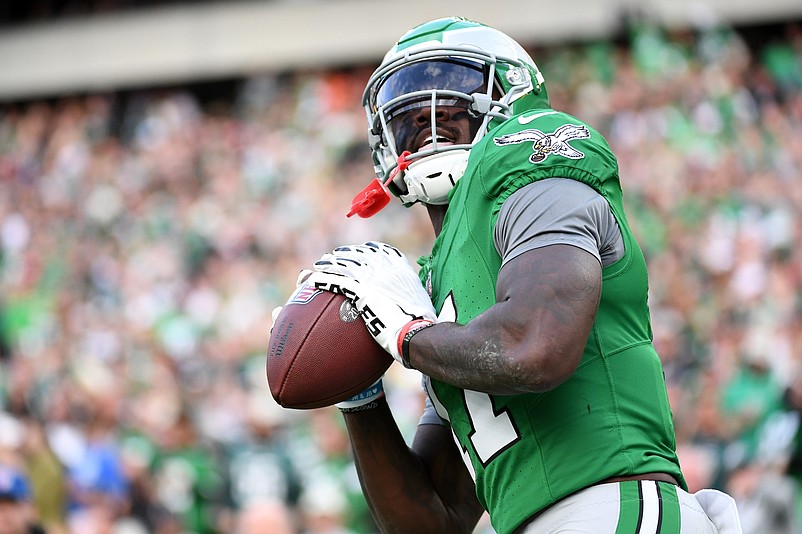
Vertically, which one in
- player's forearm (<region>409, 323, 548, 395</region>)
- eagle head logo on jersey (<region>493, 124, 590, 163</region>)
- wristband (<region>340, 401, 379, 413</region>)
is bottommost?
wristband (<region>340, 401, 379, 413</region>)

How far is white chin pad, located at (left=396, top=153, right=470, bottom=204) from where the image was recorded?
8.50 feet

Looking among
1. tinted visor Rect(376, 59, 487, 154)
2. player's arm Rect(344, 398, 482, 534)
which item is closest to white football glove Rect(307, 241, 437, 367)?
tinted visor Rect(376, 59, 487, 154)

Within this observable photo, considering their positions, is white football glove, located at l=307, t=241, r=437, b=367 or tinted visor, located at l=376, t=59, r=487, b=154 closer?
white football glove, located at l=307, t=241, r=437, b=367

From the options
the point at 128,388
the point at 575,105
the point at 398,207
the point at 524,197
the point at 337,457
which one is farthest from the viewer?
the point at 575,105

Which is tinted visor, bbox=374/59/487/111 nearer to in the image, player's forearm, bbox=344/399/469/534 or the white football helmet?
the white football helmet

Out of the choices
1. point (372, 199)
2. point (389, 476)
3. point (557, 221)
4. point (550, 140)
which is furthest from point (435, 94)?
point (389, 476)

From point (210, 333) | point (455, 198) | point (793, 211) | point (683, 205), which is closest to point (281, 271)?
point (210, 333)

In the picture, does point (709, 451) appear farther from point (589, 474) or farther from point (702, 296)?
point (589, 474)

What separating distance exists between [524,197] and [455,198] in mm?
337

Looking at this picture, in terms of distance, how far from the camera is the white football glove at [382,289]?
2320 mm


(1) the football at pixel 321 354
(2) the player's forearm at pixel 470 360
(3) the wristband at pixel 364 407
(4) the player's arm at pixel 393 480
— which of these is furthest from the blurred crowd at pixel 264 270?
(2) the player's forearm at pixel 470 360

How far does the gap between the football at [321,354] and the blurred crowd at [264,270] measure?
378cm

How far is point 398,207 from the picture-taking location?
36.4 ft

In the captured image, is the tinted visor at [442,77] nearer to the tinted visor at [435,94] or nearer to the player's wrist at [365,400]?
the tinted visor at [435,94]
